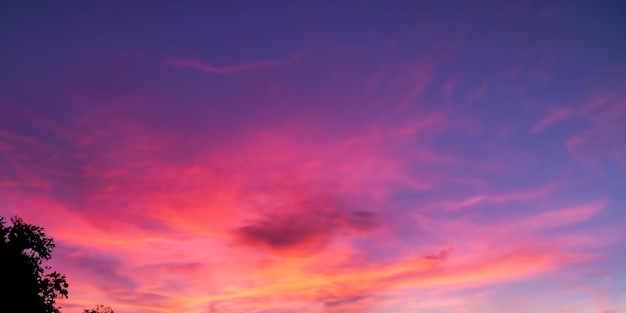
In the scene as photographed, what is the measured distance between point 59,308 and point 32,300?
467cm

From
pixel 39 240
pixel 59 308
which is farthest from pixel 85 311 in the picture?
pixel 39 240

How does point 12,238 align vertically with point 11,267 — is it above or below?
above

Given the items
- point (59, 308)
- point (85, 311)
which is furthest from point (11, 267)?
point (85, 311)

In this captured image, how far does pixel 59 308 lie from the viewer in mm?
57688

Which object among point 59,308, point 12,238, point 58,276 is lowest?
point 59,308

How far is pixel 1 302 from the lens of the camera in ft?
170

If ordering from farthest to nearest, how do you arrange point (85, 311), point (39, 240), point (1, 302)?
point (85, 311)
point (39, 240)
point (1, 302)

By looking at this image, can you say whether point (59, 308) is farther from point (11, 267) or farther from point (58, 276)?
point (11, 267)

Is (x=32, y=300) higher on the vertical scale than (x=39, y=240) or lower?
lower

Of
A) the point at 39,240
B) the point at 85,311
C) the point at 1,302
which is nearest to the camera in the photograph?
the point at 1,302

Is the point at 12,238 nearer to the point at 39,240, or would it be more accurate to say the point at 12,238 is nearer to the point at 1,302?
the point at 39,240

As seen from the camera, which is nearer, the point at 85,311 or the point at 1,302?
the point at 1,302

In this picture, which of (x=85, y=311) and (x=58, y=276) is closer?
(x=58, y=276)

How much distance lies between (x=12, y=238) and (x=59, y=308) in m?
10.8
